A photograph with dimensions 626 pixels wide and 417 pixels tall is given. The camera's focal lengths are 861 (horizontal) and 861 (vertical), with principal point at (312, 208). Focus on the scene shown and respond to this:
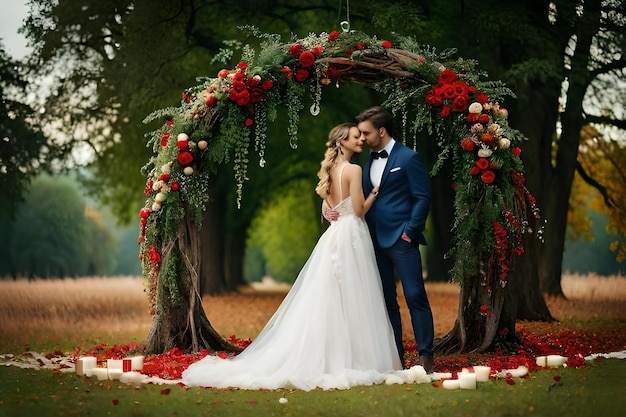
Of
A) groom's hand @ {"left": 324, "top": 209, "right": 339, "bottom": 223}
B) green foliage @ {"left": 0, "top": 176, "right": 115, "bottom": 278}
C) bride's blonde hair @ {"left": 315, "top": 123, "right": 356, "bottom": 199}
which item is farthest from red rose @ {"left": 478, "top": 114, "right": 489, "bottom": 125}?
green foliage @ {"left": 0, "top": 176, "right": 115, "bottom": 278}

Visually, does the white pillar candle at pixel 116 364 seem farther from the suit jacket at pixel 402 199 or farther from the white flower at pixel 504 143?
the white flower at pixel 504 143

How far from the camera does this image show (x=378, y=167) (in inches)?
319

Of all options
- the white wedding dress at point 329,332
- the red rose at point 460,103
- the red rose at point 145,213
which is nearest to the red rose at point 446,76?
the red rose at point 460,103

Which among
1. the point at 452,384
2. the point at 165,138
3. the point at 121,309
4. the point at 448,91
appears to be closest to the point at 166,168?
the point at 165,138

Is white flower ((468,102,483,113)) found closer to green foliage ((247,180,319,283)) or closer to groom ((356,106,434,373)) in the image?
groom ((356,106,434,373))

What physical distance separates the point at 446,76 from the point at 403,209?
2030 mm

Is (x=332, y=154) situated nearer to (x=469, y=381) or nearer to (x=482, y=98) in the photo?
(x=482, y=98)

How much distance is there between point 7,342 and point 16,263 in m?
16.9

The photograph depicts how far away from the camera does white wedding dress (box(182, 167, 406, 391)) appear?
7.52m

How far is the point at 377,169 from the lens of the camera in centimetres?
810

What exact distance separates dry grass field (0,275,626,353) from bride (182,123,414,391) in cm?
436

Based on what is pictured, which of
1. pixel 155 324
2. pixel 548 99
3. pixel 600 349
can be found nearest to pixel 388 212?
pixel 155 324

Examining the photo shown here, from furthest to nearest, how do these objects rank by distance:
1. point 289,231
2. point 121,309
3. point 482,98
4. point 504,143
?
1. point 289,231
2. point 121,309
3. point 482,98
4. point 504,143

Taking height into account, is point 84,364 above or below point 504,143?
below
